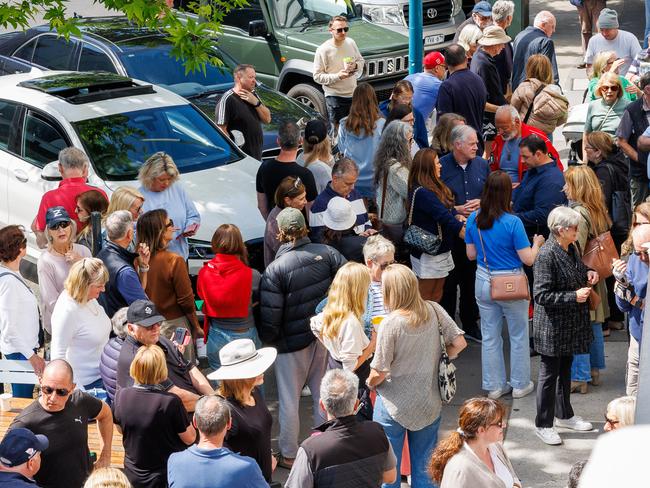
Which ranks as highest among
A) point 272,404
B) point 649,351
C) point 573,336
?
point 649,351

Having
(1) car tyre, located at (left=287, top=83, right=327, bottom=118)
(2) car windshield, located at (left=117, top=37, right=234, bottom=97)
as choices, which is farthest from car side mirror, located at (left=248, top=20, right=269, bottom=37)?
(2) car windshield, located at (left=117, top=37, right=234, bottom=97)

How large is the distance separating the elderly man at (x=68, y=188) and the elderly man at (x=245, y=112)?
8.33 feet

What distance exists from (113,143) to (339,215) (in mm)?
2931

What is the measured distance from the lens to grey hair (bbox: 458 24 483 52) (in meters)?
12.6

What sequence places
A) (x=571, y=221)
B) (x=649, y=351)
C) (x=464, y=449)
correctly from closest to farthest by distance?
1. (x=649, y=351)
2. (x=464, y=449)
3. (x=571, y=221)

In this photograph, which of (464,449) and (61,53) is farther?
(61,53)

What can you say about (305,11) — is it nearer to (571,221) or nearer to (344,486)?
(571,221)

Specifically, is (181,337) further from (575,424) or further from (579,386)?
(579,386)

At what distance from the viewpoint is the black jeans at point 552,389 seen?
721cm

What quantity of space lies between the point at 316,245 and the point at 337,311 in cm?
75

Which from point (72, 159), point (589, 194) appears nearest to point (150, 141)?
Result: point (72, 159)

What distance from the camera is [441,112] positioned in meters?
10.7

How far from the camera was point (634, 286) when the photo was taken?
22.7ft

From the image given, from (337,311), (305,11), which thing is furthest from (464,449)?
(305,11)
